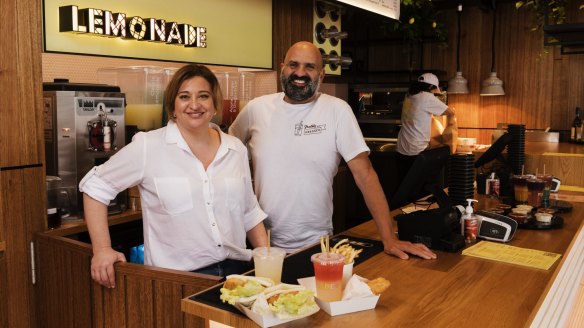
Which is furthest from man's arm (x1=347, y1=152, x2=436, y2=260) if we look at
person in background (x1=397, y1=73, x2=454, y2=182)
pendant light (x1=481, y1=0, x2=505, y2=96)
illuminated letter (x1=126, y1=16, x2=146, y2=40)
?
pendant light (x1=481, y1=0, x2=505, y2=96)

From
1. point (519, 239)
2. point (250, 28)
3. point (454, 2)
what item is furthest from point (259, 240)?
point (454, 2)

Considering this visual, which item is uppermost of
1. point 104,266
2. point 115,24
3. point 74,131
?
point 115,24

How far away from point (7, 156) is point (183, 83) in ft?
3.09

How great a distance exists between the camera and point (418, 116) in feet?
22.0

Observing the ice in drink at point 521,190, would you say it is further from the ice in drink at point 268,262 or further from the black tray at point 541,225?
the ice in drink at point 268,262

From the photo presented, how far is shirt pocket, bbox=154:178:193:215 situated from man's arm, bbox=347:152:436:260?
31.6 inches

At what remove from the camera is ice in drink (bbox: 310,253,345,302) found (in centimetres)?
163

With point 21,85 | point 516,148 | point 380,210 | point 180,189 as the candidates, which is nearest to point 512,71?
point 516,148

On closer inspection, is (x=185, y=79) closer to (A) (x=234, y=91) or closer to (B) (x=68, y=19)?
(B) (x=68, y=19)

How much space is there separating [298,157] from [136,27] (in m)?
1.50

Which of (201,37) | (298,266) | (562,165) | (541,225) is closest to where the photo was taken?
(298,266)

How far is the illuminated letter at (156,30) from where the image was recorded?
3645mm

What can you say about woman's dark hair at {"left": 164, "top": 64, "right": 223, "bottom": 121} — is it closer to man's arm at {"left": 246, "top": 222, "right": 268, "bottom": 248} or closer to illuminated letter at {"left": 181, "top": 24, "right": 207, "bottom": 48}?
man's arm at {"left": 246, "top": 222, "right": 268, "bottom": 248}

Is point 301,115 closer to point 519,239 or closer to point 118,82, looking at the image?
point 519,239
